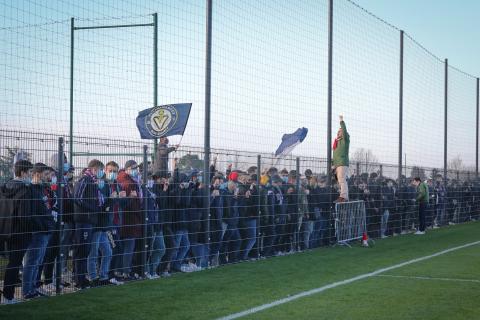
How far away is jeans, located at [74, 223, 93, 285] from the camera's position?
10.6 m

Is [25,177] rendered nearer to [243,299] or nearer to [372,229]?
[243,299]

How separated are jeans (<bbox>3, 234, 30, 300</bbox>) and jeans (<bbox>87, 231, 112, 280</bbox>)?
54.3 inches

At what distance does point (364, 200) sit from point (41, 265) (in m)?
11.5

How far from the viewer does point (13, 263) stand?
9547 mm

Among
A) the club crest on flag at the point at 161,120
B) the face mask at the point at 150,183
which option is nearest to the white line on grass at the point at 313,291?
the face mask at the point at 150,183

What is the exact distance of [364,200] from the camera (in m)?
19.7

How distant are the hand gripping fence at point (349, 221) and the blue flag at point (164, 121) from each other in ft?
20.6

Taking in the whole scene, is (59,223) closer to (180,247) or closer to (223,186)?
(180,247)

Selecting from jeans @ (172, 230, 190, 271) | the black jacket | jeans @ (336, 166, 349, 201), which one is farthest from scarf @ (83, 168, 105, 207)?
jeans @ (336, 166, 349, 201)

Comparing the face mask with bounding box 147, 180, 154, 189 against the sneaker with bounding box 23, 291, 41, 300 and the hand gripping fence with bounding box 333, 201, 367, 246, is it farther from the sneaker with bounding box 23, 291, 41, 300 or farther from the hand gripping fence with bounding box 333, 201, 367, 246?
the hand gripping fence with bounding box 333, 201, 367, 246

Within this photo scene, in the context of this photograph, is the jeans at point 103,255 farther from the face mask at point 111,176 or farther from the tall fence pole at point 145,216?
the face mask at point 111,176

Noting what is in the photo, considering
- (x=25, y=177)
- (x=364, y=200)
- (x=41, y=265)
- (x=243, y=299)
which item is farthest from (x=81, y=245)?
(x=364, y=200)

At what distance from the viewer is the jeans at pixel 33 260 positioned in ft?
31.9

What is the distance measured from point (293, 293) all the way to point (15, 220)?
4.03 m
